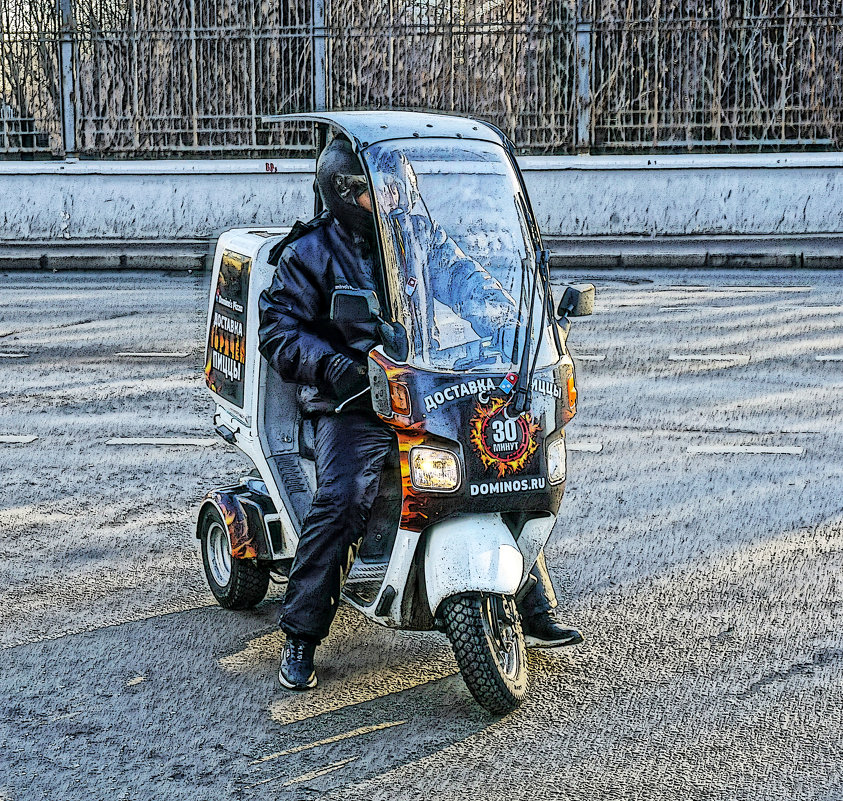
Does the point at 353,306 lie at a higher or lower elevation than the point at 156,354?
higher

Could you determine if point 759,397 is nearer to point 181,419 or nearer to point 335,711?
point 181,419

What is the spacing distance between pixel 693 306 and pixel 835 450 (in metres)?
5.36

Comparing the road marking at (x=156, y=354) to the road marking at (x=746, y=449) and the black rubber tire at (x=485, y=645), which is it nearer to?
the road marking at (x=746, y=449)

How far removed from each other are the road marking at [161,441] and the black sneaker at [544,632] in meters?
3.42

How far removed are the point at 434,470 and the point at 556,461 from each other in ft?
1.36

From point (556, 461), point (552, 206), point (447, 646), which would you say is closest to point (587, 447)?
point (447, 646)

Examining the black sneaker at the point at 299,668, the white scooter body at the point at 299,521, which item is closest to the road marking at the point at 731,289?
the white scooter body at the point at 299,521

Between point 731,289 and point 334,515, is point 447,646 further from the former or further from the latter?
point 731,289

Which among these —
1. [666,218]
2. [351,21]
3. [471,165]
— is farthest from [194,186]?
[471,165]

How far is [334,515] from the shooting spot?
4.13 m

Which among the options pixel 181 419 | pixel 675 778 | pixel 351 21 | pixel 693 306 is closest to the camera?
pixel 675 778

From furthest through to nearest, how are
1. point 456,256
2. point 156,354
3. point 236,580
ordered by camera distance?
point 156,354, point 236,580, point 456,256

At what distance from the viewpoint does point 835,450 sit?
7309 millimetres

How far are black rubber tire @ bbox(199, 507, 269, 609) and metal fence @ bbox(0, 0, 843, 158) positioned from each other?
14.5 meters
